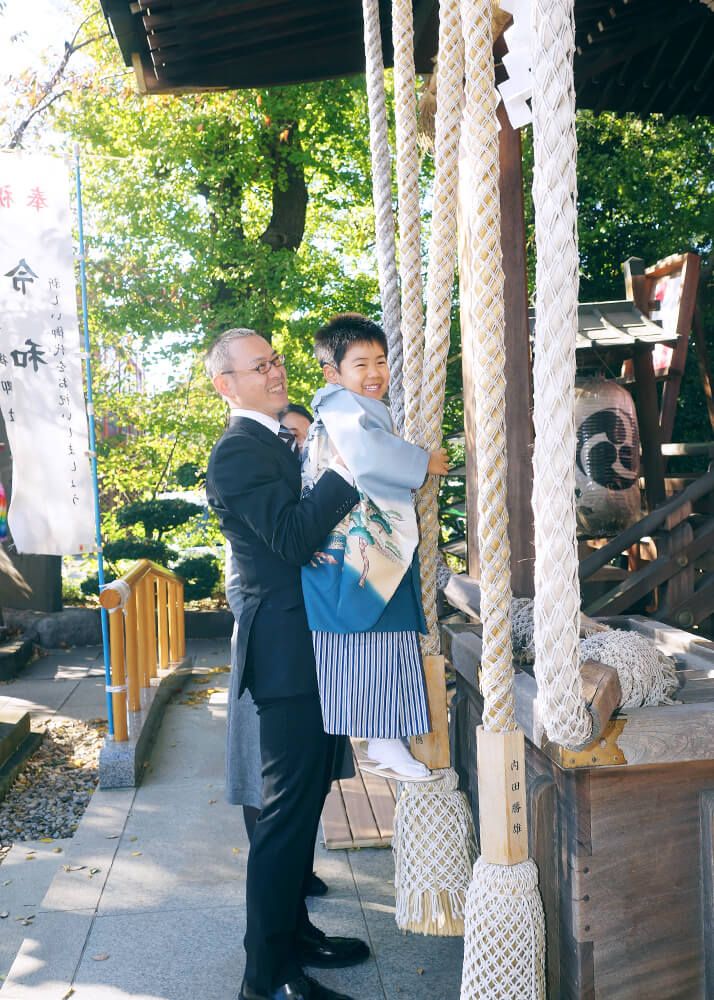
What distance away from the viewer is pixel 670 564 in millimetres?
5309

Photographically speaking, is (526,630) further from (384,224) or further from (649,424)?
(649,424)

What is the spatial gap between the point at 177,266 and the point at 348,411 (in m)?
7.92

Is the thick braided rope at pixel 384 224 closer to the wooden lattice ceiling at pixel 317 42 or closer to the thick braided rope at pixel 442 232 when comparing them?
the thick braided rope at pixel 442 232

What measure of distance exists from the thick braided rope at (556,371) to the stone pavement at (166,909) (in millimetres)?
1345

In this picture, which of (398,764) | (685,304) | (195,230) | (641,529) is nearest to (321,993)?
(398,764)

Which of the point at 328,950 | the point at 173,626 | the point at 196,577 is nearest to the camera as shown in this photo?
the point at 328,950

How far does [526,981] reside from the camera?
192 cm

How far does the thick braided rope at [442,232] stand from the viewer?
217cm

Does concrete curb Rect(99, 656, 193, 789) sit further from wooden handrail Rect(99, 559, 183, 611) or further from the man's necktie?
the man's necktie

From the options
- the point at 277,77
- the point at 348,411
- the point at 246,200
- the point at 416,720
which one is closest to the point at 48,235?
the point at 277,77

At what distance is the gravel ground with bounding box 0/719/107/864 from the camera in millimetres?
4984

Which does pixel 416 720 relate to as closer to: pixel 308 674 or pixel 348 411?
pixel 308 674

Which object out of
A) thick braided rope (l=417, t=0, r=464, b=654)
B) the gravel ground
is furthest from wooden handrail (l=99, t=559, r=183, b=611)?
thick braided rope (l=417, t=0, r=464, b=654)

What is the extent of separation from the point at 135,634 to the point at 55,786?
1.10 m
